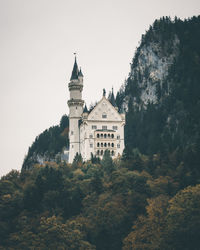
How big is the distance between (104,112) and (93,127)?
137 inches

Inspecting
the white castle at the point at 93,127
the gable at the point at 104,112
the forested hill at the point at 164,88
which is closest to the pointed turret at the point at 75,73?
the white castle at the point at 93,127

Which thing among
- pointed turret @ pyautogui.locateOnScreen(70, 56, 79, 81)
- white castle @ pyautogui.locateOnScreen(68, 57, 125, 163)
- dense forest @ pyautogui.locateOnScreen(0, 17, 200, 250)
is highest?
pointed turret @ pyautogui.locateOnScreen(70, 56, 79, 81)

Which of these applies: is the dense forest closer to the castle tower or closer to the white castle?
the white castle

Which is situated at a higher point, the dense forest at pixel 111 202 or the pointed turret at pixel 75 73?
the pointed turret at pixel 75 73

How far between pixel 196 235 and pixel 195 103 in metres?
69.8

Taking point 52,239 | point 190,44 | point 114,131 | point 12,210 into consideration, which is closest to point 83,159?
point 114,131

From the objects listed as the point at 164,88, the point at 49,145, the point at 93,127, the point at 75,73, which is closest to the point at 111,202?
the point at 93,127

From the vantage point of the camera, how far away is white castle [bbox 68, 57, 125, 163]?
10131 centimetres

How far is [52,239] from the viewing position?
67.1m

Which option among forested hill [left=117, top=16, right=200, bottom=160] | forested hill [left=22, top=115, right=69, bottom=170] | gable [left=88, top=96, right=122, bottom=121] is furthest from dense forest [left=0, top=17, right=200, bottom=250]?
forested hill [left=22, top=115, right=69, bottom=170]

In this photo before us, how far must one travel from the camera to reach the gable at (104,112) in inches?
4063

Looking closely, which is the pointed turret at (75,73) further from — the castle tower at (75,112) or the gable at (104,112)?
the gable at (104,112)

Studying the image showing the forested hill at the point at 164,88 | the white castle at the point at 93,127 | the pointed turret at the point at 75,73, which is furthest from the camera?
the forested hill at the point at 164,88

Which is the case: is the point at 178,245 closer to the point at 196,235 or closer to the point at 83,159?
the point at 196,235
